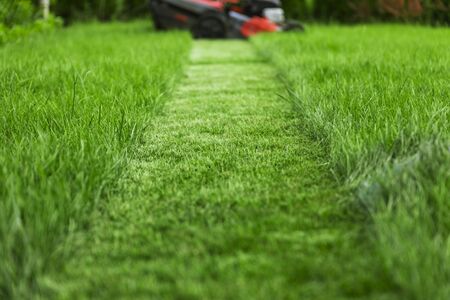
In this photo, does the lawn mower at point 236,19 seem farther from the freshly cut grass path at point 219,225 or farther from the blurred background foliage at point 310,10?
the freshly cut grass path at point 219,225

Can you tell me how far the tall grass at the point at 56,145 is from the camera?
4.29ft

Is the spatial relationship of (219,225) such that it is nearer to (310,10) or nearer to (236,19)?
(236,19)

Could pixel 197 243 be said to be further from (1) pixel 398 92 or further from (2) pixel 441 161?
(1) pixel 398 92

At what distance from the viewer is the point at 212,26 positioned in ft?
24.7

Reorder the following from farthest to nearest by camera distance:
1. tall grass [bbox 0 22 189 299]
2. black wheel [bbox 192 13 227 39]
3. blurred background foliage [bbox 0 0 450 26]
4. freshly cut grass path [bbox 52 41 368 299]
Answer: black wheel [bbox 192 13 227 39], blurred background foliage [bbox 0 0 450 26], tall grass [bbox 0 22 189 299], freshly cut grass path [bbox 52 41 368 299]

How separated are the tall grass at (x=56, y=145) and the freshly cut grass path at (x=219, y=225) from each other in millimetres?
61

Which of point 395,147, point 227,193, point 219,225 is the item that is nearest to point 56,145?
point 227,193

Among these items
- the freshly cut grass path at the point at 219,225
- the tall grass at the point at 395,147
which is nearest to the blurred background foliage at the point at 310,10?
the tall grass at the point at 395,147

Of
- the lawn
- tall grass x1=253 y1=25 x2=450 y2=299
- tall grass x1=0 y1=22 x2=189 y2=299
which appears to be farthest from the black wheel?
the lawn

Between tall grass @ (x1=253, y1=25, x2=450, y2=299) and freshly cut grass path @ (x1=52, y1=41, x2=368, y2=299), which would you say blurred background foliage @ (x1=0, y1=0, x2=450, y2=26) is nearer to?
tall grass @ (x1=253, y1=25, x2=450, y2=299)

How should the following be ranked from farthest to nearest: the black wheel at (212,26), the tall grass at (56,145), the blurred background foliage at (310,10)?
the black wheel at (212,26) < the blurred background foliage at (310,10) < the tall grass at (56,145)

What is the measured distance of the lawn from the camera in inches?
47.6

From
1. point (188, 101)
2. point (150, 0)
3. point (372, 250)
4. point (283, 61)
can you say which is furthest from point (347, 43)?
point (372, 250)

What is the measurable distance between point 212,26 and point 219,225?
628cm
